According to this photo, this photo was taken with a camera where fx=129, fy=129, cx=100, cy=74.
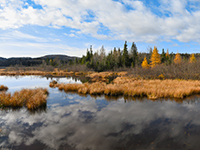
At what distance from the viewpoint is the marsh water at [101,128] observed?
18.3 feet

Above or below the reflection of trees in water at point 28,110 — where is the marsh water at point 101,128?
below

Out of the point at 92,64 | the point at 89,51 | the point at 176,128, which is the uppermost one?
the point at 89,51

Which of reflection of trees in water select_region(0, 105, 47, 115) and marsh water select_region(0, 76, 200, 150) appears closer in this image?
marsh water select_region(0, 76, 200, 150)

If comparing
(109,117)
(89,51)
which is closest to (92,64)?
(89,51)

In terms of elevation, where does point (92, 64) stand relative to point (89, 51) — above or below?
below

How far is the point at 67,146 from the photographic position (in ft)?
17.9

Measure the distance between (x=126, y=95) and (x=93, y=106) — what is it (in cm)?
519

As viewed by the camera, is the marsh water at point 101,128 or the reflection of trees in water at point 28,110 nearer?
the marsh water at point 101,128

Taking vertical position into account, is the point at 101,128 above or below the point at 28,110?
below

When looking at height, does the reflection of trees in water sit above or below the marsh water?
above

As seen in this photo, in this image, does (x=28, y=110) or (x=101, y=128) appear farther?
(x=28, y=110)

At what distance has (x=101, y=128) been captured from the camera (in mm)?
7020

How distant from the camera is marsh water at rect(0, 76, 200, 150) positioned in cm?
559

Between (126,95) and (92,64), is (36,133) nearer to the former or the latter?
(126,95)
